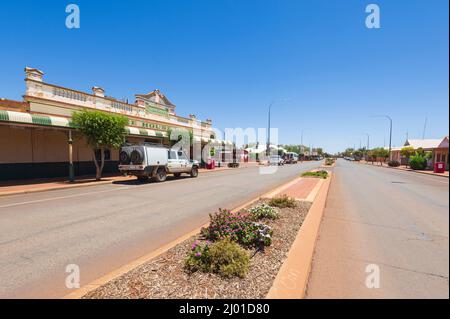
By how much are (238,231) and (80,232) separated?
386cm

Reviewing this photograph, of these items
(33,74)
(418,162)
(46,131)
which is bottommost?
(418,162)

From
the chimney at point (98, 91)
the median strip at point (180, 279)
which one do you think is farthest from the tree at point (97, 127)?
the median strip at point (180, 279)

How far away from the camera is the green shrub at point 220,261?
313 centimetres

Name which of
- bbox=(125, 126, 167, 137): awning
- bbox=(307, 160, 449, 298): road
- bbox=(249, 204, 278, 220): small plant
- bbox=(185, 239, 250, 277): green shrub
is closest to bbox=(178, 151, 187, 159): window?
bbox=(125, 126, 167, 137): awning

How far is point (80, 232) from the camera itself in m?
5.33

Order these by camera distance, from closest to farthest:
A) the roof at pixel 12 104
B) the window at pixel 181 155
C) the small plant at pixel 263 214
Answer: the small plant at pixel 263 214 < the roof at pixel 12 104 < the window at pixel 181 155

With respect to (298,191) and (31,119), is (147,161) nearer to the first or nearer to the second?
(31,119)

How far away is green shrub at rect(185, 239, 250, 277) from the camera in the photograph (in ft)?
10.3

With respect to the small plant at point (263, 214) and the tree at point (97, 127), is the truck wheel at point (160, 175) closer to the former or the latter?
the tree at point (97, 127)

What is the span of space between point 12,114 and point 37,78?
3697 millimetres

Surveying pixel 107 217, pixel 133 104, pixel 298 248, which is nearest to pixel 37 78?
pixel 133 104

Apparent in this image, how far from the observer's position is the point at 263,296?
271 cm

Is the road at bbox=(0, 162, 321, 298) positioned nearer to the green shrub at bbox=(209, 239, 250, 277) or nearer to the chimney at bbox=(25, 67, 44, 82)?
the green shrub at bbox=(209, 239, 250, 277)

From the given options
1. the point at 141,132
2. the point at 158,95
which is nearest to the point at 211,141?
the point at 158,95
